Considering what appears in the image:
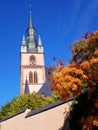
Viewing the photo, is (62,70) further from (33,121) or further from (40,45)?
(40,45)

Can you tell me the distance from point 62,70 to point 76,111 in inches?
130

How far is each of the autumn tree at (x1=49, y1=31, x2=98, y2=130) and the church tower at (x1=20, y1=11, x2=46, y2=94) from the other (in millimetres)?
62400

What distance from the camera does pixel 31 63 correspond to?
292ft

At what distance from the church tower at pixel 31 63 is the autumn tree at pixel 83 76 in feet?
205

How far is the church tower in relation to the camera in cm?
8481

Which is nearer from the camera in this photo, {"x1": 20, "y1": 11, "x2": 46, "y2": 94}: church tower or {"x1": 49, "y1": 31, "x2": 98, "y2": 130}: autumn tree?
{"x1": 49, "y1": 31, "x2": 98, "y2": 130}: autumn tree

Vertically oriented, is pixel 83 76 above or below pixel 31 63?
below

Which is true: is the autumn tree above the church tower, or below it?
below

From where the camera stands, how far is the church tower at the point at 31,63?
278ft

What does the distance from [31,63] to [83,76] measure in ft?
237

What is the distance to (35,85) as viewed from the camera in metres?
84.3

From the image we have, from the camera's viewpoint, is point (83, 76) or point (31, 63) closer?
point (83, 76)

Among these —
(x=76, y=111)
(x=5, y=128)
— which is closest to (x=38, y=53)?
(x=5, y=128)

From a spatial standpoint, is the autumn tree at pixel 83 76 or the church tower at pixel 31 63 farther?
the church tower at pixel 31 63
